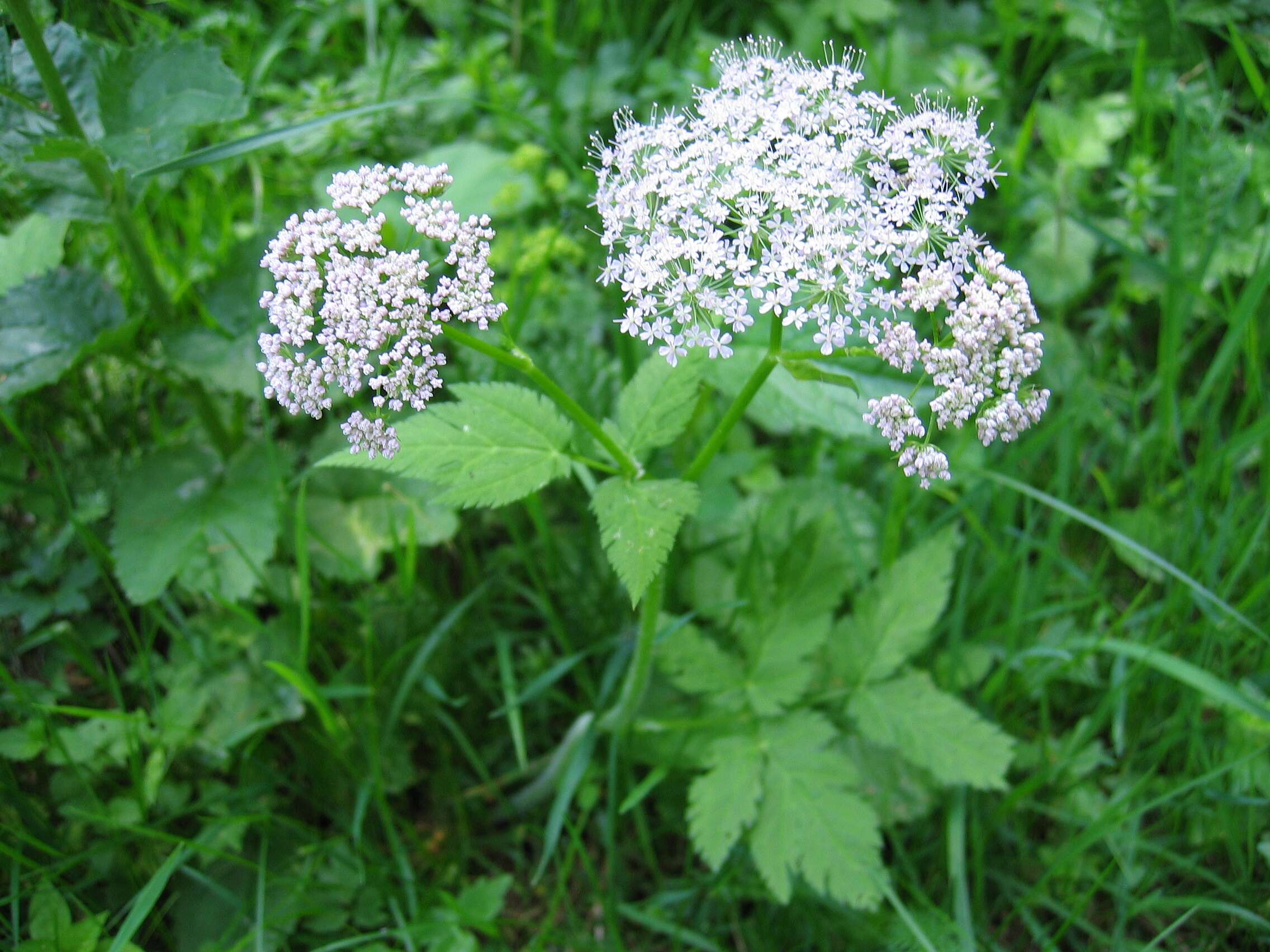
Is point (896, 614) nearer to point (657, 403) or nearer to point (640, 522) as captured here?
point (657, 403)

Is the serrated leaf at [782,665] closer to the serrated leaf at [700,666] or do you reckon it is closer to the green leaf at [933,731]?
the serrated leaf at [700,666]

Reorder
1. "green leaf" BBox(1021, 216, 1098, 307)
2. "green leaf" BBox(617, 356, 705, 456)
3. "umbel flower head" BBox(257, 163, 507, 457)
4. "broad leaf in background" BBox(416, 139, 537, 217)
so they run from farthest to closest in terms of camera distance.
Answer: "green leaf" BBox(1021, 216, 1098, 307) → "broad leaf in background" BBox(416, 139, 537, 217) → "green leaf" BBox(617, 356, 705, 456) → "umbel flower head" BBox(257, 163, 507, 457)

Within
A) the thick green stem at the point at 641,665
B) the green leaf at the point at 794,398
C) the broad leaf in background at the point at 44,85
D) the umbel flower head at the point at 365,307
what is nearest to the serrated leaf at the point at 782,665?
the thick green stem at the point at 641,665

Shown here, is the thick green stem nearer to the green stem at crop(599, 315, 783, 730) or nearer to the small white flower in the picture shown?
the green stem at crop(599, 315, 783, 730)

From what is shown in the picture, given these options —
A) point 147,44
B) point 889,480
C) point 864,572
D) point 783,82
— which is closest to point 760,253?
point 783,82

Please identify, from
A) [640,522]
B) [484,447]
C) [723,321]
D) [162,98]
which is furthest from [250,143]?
[640,522]

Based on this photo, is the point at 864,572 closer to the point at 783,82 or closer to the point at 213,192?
the point at 783,82

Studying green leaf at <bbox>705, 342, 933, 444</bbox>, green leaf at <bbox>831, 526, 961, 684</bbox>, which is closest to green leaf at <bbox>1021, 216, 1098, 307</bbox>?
green leaf at <bbox>705, 342, 933, 444</bbox>
